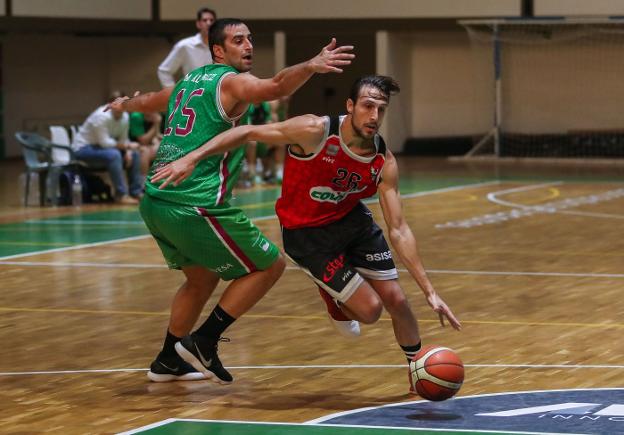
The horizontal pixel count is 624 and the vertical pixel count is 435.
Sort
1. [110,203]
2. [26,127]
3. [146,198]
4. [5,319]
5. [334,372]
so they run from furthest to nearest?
[26,127]
[110,203]
[5,319]
[334,372]
[146,198]

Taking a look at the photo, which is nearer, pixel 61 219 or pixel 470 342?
pixel 470 342

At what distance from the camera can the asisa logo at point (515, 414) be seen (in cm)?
573

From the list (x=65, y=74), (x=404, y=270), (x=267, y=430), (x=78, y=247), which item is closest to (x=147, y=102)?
(x=267, y=430)

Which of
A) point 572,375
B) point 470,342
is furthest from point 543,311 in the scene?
point 572,375

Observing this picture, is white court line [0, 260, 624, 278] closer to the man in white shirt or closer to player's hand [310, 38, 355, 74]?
the man in white shirt

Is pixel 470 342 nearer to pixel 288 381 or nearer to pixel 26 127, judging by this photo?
pixel 288 381

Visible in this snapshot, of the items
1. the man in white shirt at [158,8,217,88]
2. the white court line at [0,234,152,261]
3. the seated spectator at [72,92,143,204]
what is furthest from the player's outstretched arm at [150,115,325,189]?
the seated spectator at [72,92,143,204]

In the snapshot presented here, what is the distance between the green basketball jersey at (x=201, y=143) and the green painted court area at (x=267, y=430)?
1.19 m

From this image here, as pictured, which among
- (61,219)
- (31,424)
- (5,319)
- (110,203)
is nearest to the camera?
(31,424)

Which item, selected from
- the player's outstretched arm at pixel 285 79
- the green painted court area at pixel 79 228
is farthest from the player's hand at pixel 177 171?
the green painted court area at pixel 79 228

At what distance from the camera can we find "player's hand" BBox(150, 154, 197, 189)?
19.8 ft

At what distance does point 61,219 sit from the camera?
15.7m

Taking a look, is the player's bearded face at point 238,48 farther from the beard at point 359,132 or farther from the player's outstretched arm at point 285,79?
the beard at point 359,132

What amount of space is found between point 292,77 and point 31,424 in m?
2.01
